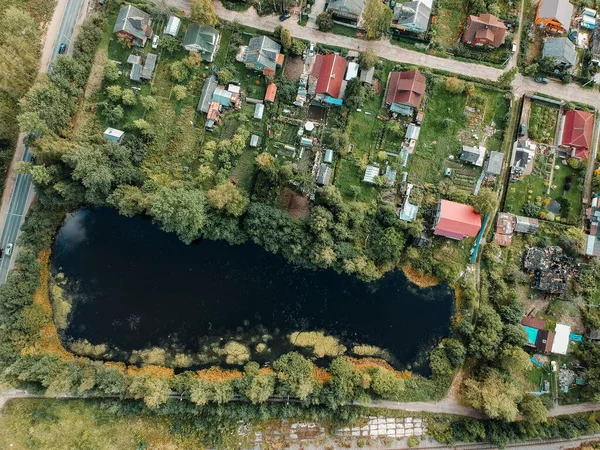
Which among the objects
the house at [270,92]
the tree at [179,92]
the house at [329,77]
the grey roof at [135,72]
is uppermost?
the house at [329,77]

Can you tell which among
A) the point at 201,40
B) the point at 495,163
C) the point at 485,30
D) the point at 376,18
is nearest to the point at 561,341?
the point at 495,163

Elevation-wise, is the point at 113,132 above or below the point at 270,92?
below

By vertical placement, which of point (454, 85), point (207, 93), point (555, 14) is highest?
point (555, 14)

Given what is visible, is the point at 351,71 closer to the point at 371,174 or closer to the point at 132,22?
the point at 371,174

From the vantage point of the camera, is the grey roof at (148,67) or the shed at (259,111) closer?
the grey roof at (148,67)

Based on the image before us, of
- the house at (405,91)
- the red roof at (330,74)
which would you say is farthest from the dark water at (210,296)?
the red roof at (330,74)

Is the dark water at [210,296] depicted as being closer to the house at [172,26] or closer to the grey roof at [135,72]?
the grey roof at [135,72]
